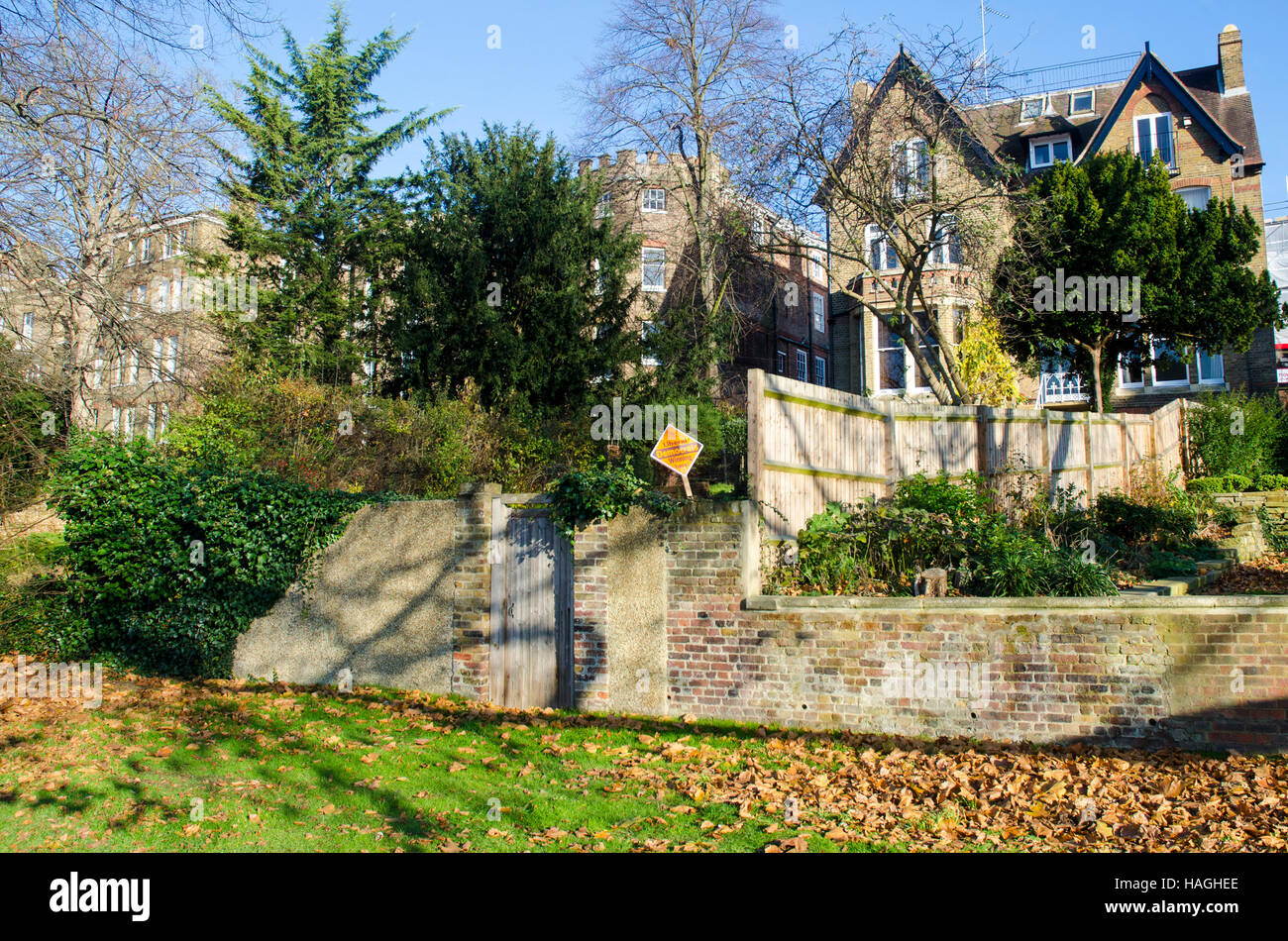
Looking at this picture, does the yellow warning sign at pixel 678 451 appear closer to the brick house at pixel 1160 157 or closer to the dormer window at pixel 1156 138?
the brick house at pixel 1160 157

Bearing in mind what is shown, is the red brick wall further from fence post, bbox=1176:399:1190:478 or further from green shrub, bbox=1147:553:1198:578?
fence post, bbox=1176:399:1190:478

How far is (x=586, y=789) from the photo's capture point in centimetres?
648

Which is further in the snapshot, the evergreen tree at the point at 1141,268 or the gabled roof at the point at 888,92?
the evergreen tree at the point at 1141,268

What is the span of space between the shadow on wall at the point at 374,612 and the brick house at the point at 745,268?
28.9 feet

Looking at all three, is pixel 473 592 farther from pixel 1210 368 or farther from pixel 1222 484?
pixel 1210 368

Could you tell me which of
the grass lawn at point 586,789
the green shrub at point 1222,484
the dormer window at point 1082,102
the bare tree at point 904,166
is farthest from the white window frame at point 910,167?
the dormer window at point 1082,102

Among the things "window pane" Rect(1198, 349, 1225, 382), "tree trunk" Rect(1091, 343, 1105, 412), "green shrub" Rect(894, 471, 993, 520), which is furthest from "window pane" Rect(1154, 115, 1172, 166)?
"green shrub" Rect(894, 471, 993, 520)

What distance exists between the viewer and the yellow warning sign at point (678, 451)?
30.9 feet

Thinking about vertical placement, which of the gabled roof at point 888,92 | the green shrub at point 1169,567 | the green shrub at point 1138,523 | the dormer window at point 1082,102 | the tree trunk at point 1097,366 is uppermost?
the dormer window at point 1082,102

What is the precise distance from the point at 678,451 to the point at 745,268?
1222 centimetres

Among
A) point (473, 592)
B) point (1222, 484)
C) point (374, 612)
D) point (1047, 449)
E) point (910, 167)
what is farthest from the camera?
point (1222, 484)

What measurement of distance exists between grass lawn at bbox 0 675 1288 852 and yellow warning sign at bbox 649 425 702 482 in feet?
8.97

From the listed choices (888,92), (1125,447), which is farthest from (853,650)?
(888,92)
